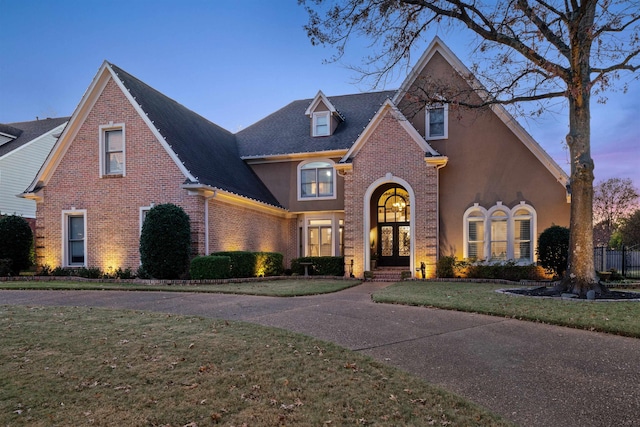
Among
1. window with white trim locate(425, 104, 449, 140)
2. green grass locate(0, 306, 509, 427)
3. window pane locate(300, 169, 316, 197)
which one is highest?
window with white trim locate(425, 104, 449, 140)

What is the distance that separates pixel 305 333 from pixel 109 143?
13.6 m

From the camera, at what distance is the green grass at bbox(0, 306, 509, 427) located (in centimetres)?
351

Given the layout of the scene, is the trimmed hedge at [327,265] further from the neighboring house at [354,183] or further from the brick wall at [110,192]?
the brick wall at [110,192]

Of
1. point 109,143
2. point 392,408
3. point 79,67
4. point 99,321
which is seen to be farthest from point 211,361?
point 79,67

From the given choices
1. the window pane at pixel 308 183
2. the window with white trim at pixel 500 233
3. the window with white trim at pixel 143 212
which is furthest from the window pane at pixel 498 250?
the window with white trim at pixel 143 212

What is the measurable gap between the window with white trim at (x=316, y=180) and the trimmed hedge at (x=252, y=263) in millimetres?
3674

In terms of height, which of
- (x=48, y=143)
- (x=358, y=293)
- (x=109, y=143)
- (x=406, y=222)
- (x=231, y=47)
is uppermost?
(x=231, y=47)

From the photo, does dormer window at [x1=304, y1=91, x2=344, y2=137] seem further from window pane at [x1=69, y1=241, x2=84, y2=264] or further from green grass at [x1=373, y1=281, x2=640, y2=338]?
green grass at [x1=373, y1=281, x2=640, y2=338]

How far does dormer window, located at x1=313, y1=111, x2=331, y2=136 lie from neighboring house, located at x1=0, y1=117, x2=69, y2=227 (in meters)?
14.6

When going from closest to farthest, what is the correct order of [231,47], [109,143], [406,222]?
[109,143]
[406,222]
[231,47]

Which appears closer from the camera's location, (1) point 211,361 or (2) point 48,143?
(1) point 211,361

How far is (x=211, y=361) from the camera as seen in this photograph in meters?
4.90

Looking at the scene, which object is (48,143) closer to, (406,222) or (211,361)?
(406,222)

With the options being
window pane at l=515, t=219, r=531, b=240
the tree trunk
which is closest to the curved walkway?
the tree trunk
